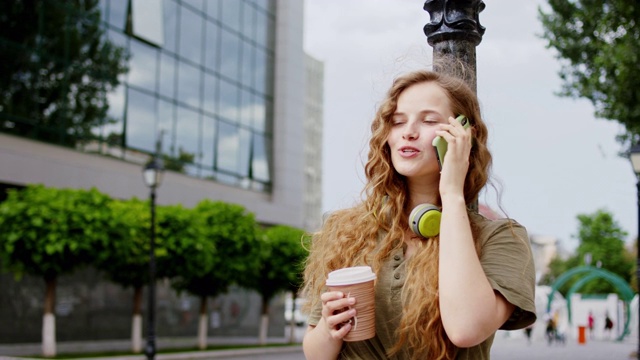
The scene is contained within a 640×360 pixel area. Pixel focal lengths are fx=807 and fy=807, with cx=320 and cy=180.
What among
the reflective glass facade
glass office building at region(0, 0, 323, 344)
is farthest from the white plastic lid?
the reflective glass facade

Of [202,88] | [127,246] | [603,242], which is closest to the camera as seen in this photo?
[127,246]

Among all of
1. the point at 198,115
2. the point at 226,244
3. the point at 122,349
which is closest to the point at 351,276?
the point at 226,244

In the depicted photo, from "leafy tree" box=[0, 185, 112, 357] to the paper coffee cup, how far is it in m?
22.2

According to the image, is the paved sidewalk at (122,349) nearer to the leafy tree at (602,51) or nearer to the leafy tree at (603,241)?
the leafy tree at (602,51)

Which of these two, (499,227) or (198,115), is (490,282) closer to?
(499,227)

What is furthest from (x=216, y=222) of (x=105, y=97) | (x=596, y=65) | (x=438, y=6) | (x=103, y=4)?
(x=438, y=6)

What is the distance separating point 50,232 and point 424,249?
73.9ft

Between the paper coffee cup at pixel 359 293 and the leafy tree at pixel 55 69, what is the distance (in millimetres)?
25986

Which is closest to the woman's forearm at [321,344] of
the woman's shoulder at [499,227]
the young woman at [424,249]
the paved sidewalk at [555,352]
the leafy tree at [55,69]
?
the young woman at [424,249]

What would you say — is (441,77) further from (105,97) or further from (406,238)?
(105,97)

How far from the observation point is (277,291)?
3691cm

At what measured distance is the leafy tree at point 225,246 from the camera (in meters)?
30.1

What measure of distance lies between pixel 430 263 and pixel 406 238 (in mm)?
195

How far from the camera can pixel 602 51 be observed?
18484 mm
